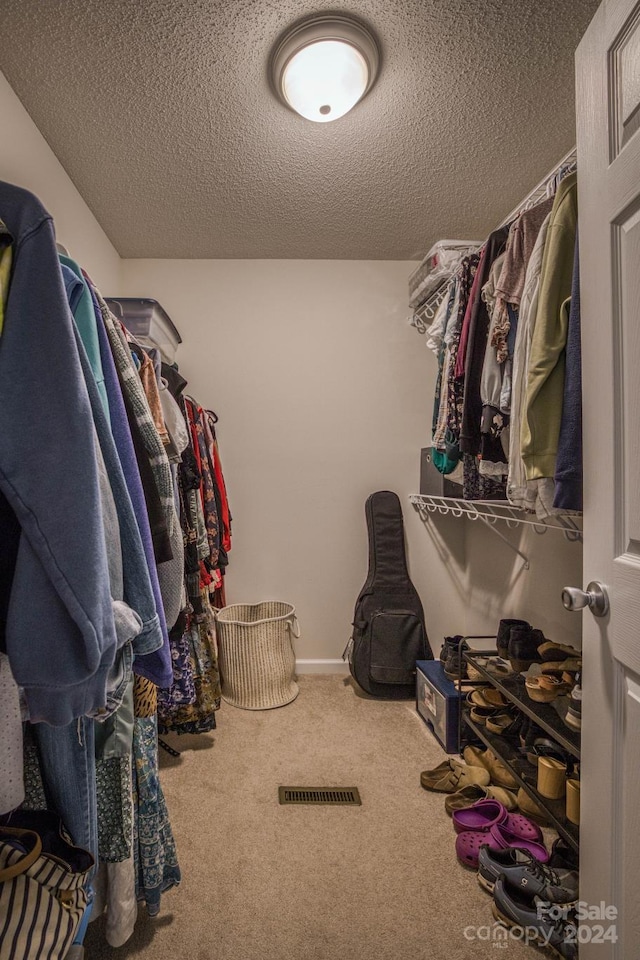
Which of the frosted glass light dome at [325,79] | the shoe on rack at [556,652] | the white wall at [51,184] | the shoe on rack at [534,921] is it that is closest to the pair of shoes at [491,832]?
the shoe on rack at [534,921]

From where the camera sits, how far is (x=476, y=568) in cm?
272

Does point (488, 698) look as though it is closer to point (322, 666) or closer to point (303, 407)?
point (322, 666)

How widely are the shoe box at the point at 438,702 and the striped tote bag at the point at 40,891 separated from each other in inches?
58.3

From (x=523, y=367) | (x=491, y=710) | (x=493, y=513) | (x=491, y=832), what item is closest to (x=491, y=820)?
(x=491, y=832)

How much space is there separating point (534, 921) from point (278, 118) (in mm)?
2492

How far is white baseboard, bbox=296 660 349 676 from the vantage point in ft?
9.23

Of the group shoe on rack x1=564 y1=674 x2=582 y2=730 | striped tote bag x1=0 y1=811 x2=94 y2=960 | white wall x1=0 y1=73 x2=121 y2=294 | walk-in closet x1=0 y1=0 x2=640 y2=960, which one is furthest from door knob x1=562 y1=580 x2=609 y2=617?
white wall x1=0 y1=73 x2=121 y2=294

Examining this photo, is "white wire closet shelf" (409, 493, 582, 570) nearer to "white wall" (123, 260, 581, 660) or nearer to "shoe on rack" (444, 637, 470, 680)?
"white wall" (123, 260, 581, 660)

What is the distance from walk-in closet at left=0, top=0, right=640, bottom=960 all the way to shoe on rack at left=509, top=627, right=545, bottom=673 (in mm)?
11

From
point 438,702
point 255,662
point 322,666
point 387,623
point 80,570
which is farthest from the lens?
point 322,666

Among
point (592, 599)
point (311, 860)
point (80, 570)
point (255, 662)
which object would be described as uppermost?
point (80, 570)

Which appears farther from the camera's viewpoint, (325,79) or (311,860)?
(325,79)

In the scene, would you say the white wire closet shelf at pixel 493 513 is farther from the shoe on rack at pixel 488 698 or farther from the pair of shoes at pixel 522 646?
Result: the shoe on rack at pixel 488 698

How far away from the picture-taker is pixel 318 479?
2869 millimetres
